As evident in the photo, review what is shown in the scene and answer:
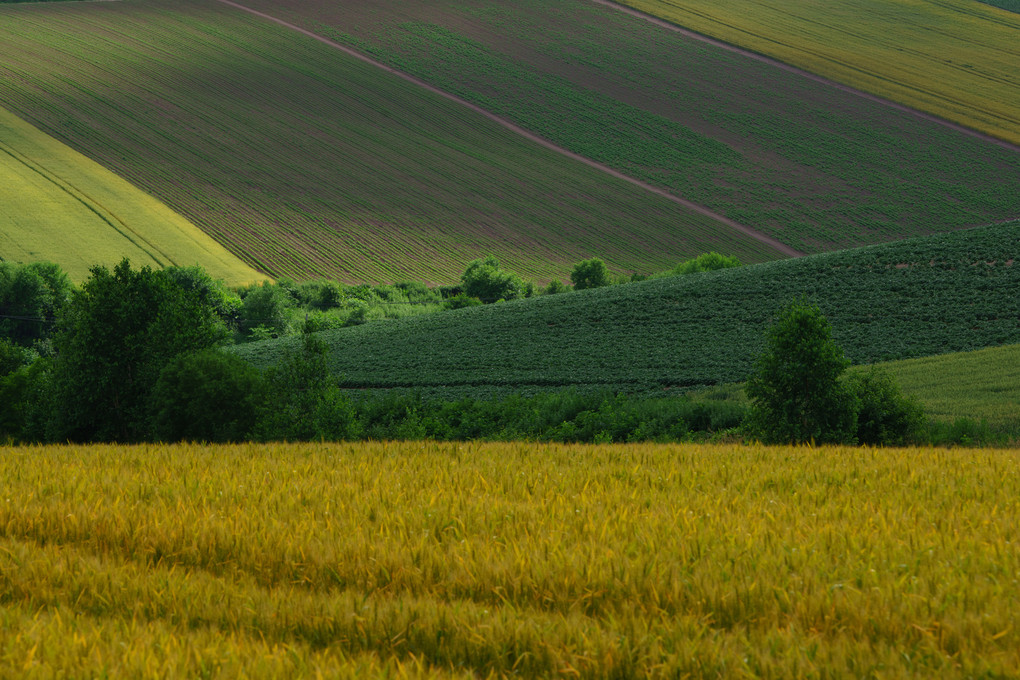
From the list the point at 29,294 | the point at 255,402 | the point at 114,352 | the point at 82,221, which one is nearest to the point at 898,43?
the point at 82,221

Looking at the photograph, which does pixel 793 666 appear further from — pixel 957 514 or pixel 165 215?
pixel 165 215

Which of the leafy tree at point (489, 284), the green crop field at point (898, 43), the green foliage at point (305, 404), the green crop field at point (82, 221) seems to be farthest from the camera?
the green crop field at point (898, 43)

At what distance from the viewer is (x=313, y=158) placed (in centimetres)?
9806

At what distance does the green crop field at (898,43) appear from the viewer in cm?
10825

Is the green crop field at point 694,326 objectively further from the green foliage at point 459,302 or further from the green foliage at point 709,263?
the green foliage at point 709,263

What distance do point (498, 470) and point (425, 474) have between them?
90 centimetres

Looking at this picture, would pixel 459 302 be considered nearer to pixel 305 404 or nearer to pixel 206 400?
pixel 206 400

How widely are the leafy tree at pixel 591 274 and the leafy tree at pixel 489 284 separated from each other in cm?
566

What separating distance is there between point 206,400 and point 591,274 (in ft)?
173

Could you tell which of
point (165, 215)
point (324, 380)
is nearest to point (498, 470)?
point (324, 380)

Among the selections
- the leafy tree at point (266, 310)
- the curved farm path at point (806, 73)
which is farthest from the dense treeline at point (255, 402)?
the curved farm path at point (806, 73)

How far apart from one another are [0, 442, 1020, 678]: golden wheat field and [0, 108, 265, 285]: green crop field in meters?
69.1

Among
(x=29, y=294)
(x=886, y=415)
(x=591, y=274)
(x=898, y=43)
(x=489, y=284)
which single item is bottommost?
(x=29, y=294)

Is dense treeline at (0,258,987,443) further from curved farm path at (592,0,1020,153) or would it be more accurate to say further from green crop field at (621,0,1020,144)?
green crop field at (621,0,1020,144)
